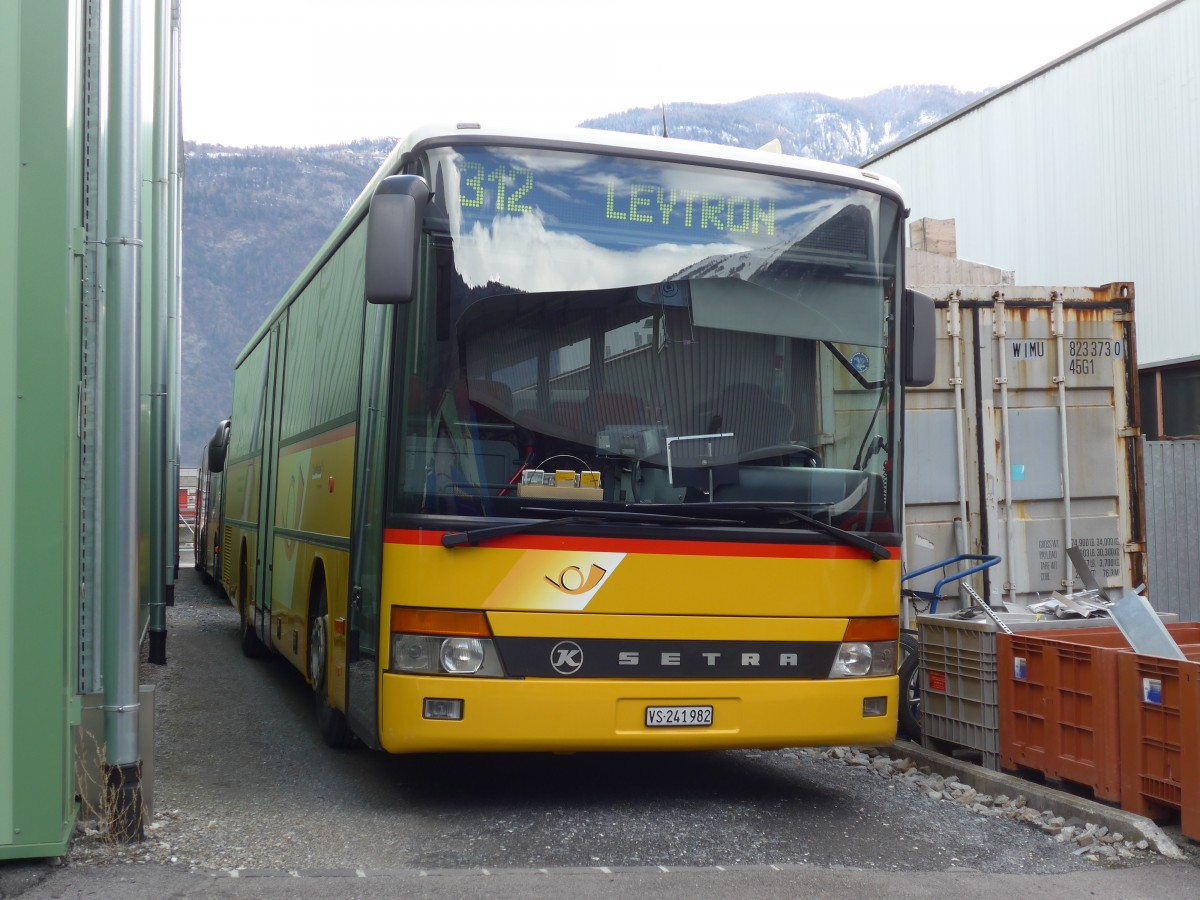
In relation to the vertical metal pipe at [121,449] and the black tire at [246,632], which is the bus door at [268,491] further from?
the vertical metal pipe at [121,449]

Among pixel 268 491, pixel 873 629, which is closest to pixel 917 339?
pixel 873 629

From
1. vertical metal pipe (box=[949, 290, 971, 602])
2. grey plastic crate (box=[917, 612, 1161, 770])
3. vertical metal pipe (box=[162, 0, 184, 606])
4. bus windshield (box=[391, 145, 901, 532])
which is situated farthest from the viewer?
vertical metal pipe (box=[162, 0, 184, 606])

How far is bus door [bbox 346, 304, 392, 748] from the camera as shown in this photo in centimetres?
628

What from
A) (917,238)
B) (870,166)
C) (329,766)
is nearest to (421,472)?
(329,766)

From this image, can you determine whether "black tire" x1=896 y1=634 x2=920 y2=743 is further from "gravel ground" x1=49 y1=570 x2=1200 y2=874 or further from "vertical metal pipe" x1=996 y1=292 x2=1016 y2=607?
"vertical metal pipe" x1=996 y1=292 x2=1016 y2=607

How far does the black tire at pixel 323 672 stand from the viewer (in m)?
7.97

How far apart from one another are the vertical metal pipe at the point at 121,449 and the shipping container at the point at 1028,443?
559 centimetres

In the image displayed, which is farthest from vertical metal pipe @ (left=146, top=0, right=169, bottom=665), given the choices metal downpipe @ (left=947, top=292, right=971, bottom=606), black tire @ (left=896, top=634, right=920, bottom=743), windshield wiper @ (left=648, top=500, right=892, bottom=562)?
windshield wiper @ (left=648, top=500, right=892, bottom=562)

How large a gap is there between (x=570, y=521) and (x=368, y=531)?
1.09 m

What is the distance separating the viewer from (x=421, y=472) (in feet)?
20.1

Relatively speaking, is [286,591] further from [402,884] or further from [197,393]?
[197,393]

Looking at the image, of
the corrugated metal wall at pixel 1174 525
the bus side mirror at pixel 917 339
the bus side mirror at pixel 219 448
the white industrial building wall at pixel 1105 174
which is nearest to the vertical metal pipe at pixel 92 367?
the bus side mirror at pixel 917 339

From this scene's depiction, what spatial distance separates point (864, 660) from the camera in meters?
6.64

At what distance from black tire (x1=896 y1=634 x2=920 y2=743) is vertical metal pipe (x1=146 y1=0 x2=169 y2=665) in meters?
7.23
